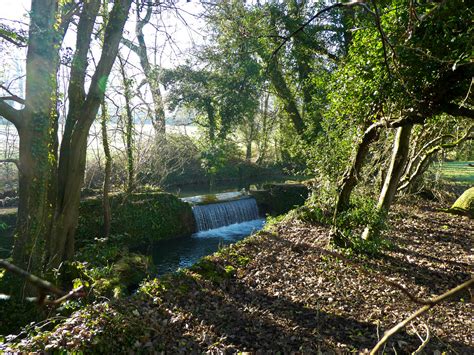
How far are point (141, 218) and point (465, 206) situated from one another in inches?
420

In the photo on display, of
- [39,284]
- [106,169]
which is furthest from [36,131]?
[39,284]

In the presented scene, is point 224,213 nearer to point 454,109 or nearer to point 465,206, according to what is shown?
point 465,206

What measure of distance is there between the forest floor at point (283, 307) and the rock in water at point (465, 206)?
3058 mm

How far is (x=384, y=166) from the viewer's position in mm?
9750

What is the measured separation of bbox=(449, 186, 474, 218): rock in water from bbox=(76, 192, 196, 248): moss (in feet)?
30.0

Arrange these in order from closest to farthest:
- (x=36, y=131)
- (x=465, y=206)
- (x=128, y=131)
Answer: (x=36, y=131)
(x=128, y=131)
(x=465, y=206)

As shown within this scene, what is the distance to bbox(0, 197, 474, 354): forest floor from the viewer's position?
3.98m

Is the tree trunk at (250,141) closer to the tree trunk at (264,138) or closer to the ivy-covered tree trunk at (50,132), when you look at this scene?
the tree trunk at (264,138)

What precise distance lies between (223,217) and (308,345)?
34.1 ft

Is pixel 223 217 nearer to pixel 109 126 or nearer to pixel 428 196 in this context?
pixel 109 126

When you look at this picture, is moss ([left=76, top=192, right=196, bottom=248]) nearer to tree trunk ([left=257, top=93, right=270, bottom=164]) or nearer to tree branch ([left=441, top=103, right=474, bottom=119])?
tree branch ([left=441, top=103, right=474, bottom=119])

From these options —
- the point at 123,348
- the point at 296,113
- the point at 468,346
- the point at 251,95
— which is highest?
the point at 251,95

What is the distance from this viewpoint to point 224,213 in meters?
14.5

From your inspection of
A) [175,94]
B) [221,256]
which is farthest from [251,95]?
[221,256]
